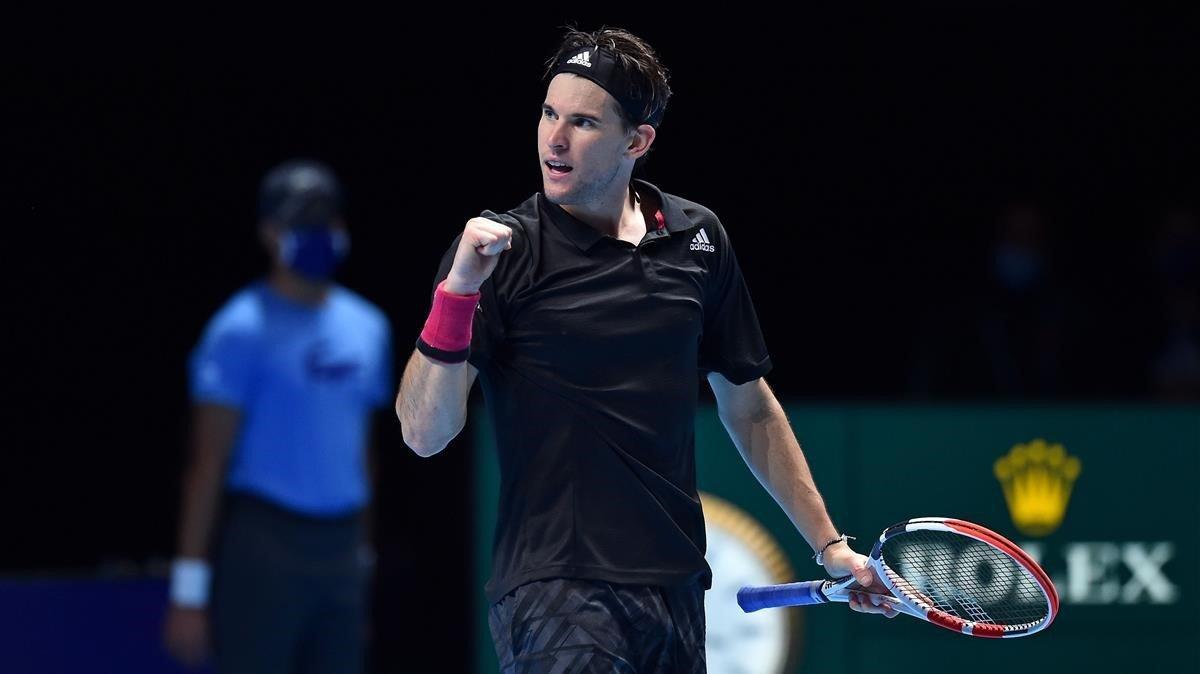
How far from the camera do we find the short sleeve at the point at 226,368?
5.60 meters

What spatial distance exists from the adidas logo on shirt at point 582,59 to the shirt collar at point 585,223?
0.26m

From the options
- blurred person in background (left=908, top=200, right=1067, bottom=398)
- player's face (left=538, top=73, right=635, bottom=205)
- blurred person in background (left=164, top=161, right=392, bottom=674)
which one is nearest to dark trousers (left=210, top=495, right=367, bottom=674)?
blurred person in background (left=164, top=161, right=392, bottom=674)

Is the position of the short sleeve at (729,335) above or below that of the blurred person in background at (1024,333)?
above

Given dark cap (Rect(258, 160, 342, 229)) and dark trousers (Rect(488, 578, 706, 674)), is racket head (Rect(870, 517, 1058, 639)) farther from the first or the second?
dark cap (Rect(258, 160, 342, 229))

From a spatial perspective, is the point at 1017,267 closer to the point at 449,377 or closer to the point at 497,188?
the point at 497,188

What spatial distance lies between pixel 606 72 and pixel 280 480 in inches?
99.6

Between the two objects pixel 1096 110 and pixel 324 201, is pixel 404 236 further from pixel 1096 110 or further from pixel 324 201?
pixel 1096 110

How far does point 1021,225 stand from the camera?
28.1ft

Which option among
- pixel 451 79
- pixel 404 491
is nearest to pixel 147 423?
pixel 404 491

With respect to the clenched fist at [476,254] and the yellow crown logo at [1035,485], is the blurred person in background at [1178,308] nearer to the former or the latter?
the yellow crown logo at [1035,485]

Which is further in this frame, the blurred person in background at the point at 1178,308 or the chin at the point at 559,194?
the blurred person in background at the point at 1178,308

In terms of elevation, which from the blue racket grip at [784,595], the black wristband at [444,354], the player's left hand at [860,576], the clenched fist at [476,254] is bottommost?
the blue racket grip at [784,595]

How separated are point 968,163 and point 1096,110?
0.79 meters

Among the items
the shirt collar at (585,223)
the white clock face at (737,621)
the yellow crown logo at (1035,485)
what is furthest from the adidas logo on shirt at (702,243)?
the yellow crown logo at (1035,485)
